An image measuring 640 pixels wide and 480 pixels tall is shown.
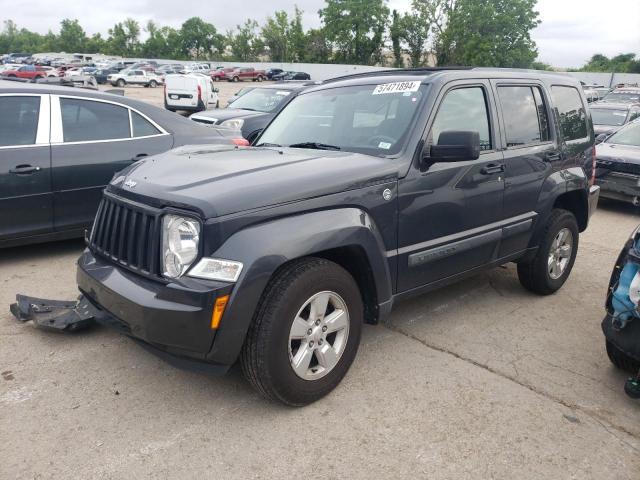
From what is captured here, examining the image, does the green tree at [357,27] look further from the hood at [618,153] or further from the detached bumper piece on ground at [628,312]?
the detached bumper piece on ground at [628,312]

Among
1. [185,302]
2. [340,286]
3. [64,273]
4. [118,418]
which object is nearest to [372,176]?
[340,286]

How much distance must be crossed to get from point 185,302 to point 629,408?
8.73ft

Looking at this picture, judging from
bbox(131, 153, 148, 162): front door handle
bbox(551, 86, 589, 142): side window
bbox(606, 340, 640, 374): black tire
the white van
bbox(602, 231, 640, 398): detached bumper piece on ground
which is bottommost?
bbox(606, 340, 640, 374): black tire

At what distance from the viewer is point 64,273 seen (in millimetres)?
5031

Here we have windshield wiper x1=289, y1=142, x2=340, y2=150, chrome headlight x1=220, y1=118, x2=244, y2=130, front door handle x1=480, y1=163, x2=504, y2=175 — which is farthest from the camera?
chrome headlight x1=220, y1=118, x2=244, y2=130

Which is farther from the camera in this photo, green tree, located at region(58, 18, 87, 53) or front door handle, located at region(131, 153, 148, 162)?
green tree, located at region(58, 18, 87, 53)

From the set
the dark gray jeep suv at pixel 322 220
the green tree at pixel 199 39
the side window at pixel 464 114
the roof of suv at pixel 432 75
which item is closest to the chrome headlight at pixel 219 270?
the dark gray jeep suv at pixel 322 220

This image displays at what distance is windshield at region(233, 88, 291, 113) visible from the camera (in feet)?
40.6

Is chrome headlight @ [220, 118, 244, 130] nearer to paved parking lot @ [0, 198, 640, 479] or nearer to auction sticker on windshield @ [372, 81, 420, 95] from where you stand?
paved parking lot @ [0, 198, 640, 479]

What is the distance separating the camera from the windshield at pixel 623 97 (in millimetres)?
20797

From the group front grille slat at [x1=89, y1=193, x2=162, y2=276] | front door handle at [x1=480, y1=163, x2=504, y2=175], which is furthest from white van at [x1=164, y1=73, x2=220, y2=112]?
front grille slat at [x1=89, y1=193, x2=162, y2=276]

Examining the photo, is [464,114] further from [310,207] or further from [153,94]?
[153,94]

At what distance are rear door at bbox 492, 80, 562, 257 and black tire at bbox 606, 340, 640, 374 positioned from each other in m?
1.08

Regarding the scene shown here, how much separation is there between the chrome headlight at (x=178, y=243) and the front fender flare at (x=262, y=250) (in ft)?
0.48
